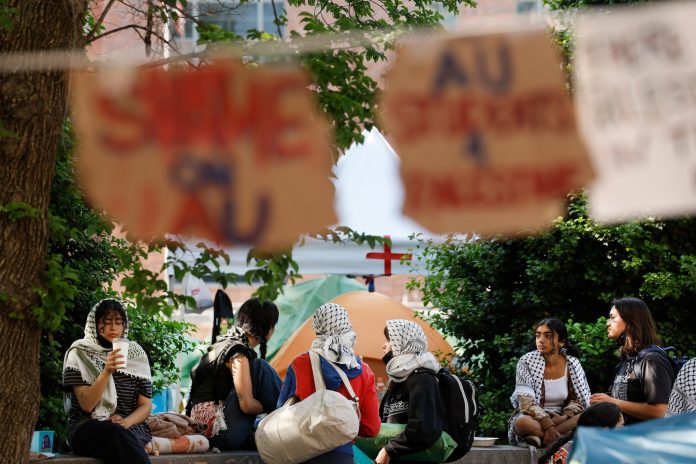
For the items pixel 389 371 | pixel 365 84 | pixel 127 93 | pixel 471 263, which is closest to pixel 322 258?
pixel 471 263

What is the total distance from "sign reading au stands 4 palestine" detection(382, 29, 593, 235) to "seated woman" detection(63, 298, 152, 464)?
2634 millimetres

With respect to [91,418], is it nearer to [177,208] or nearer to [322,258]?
[177,208]

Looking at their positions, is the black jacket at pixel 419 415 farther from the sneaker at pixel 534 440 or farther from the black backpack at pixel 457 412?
the sneaker at pixel 534 440

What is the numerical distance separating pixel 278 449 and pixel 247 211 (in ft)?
6.76

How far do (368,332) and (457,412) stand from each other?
7.74 m

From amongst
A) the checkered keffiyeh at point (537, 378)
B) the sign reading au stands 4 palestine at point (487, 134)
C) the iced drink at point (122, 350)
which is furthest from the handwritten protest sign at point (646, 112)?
the checkered keffiyeh at point (537, 378)

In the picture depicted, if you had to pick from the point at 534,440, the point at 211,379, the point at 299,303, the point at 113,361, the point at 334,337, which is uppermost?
the point at 299,303

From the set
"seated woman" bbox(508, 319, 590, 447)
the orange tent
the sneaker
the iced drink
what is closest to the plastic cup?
the iced drink

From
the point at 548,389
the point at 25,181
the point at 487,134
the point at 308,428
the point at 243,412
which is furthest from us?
the point at 548,389

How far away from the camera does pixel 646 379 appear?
7.50m

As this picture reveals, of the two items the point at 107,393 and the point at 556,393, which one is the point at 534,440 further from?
the point at 107,393

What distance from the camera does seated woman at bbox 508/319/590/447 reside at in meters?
7.87

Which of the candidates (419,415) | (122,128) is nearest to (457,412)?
(419,415)

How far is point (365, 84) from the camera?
20.6 ft
